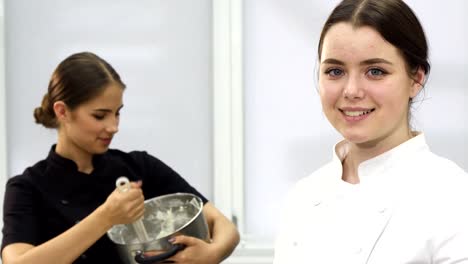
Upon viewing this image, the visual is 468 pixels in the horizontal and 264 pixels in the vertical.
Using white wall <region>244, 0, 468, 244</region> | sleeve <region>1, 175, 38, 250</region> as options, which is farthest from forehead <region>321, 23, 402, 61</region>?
white wall <region>244, 0, 468, 244</region>

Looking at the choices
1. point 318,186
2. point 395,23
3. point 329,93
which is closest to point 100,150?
point 318,186

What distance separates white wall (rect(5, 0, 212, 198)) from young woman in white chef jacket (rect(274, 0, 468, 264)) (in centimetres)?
107

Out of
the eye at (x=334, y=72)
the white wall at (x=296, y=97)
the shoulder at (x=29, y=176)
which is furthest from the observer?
the white wall at (x=296, y=97)

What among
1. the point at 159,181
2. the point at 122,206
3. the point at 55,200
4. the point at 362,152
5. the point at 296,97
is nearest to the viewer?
the point at 362,152

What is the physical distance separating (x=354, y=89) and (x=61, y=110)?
0.81 metres

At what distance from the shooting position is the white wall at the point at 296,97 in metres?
2.07

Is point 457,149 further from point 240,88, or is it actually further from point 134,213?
point 134,213

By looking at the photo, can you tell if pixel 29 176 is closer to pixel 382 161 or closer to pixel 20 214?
pixel 20 214

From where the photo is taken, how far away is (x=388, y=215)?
38.6 inches

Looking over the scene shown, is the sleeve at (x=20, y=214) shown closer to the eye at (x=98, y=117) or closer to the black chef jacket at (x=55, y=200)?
the black chef jacket at (x=55, y=200)

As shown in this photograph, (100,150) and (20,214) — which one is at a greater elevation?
(100,150)

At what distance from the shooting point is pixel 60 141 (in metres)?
1.59

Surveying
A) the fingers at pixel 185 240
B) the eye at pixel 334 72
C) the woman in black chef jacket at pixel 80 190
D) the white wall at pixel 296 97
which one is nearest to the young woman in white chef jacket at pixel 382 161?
the eye at pixel 334 72

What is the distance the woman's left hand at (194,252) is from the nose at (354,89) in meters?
0.57
